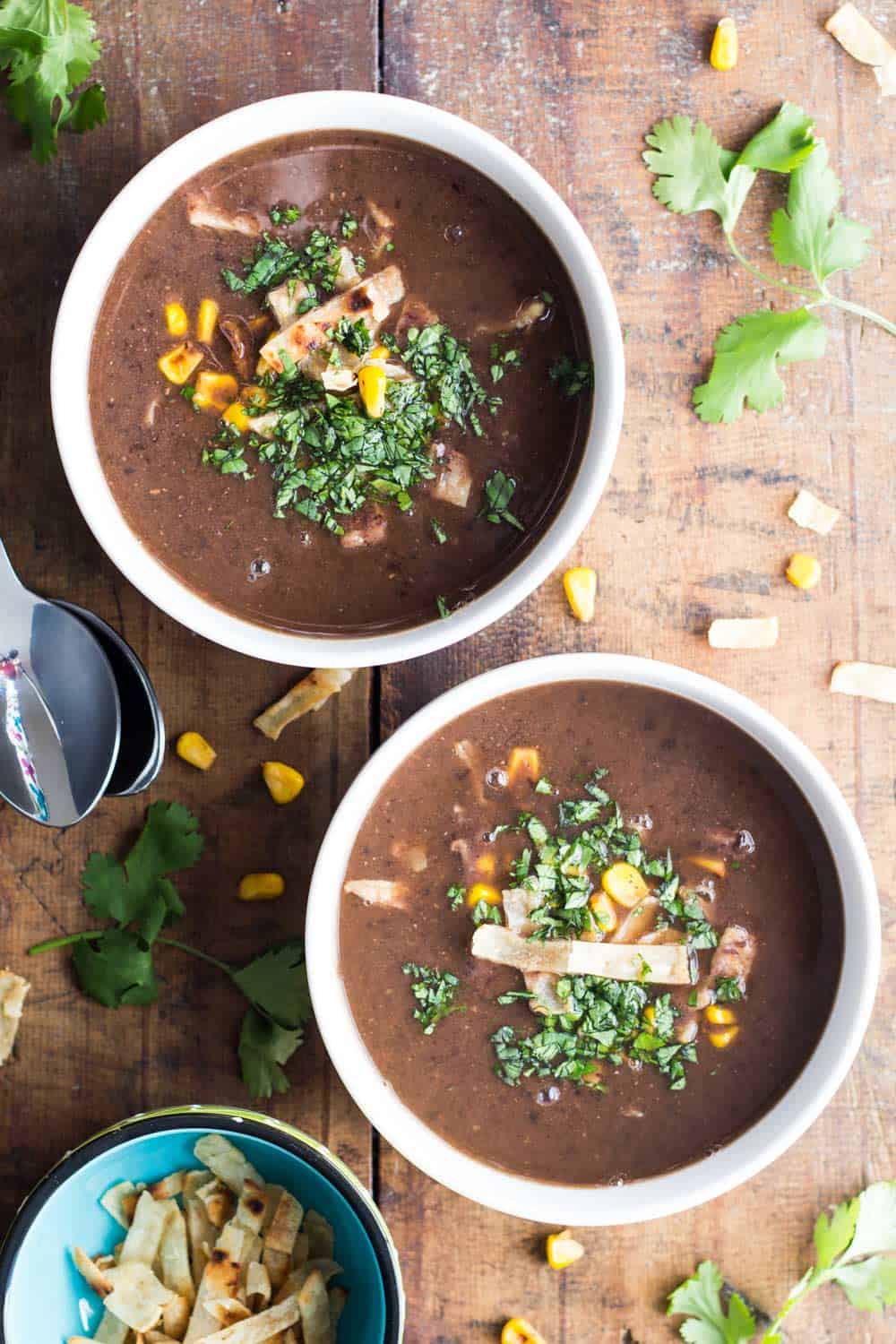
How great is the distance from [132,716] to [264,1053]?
0.79 m

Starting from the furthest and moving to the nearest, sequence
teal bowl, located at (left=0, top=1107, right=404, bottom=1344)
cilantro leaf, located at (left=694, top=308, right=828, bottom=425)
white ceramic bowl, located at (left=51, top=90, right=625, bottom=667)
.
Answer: cilantro leaf, located at (left=694, top=308, right=828, bottom=425)
teal bowl, located at (left=0, top=1107, right=404, bottom=1344)
white ceramic bowl, located at (left=51, top=90, right=625, bottom=667)

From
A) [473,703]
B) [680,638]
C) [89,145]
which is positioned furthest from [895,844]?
[89,145]

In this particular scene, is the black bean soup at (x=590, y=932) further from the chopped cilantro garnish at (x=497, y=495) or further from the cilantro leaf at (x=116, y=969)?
the cilantro leaf at (x=116, y=969)

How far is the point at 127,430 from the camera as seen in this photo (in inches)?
89.4


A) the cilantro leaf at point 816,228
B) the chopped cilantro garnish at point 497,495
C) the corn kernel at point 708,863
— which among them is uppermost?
the cilantro leaf at point 816,228

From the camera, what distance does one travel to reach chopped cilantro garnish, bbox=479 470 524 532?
88.8 inches

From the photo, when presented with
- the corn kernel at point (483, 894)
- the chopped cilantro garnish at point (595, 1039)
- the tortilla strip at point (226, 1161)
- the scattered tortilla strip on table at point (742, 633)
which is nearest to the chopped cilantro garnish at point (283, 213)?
the scattered tortilla strip on table at point (742, 633)

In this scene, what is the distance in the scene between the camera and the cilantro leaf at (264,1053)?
8.25 feet

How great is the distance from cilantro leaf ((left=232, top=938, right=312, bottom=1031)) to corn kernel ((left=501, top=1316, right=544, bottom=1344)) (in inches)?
33.0

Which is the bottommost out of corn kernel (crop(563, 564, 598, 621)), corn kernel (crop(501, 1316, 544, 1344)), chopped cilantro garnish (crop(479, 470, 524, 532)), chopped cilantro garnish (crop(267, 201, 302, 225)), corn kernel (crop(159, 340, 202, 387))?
corn kernel (crop(501, 1316, 544, 1344))

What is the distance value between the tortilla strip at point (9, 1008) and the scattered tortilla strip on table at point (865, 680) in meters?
1.96

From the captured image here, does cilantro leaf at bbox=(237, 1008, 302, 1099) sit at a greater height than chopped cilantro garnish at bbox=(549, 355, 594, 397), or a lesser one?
lesser

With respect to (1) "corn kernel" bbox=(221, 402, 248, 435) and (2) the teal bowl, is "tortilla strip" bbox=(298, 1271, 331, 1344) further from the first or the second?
(1) "corn kernel" bbox=(221, 402, 248, 435)

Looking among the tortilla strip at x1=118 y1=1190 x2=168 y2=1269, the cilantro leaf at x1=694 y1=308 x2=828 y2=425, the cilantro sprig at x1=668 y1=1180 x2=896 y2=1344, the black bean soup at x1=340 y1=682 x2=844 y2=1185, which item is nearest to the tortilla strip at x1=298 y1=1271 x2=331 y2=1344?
the tortilla strip at x1=118 y1=1190 x2=168 y2=1269
